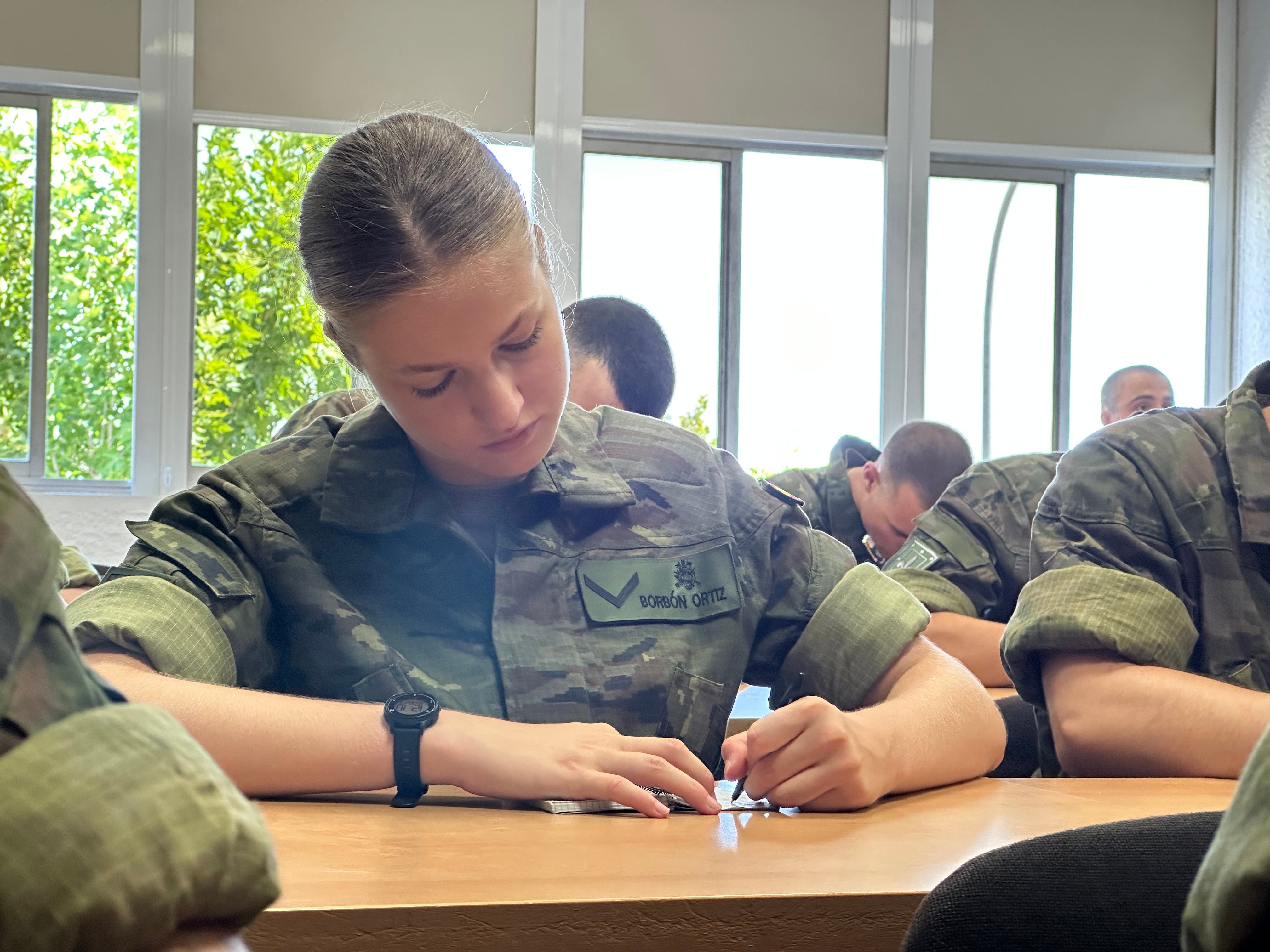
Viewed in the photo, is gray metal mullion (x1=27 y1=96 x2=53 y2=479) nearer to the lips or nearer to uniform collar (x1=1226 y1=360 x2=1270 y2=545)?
the lips

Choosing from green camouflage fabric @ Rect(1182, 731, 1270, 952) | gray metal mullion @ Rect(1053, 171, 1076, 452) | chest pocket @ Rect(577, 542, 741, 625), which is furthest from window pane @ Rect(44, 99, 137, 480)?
green camouflage fabric @ Rect(1182, 731, 1270, 952)

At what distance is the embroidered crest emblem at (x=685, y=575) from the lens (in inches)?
56.1

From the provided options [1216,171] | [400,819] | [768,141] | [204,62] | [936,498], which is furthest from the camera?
[1216,171]

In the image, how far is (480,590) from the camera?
54.7 inches

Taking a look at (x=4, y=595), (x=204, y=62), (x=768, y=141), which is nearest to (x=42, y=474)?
(x=204, y=62)

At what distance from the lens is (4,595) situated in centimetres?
41

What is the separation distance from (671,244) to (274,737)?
4.68m

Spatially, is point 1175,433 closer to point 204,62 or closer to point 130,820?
point 130,820

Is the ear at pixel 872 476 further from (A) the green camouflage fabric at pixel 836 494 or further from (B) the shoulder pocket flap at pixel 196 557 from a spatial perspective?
(B) the shoulder pocket flap at pixel 196 557

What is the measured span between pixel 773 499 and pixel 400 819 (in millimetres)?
644

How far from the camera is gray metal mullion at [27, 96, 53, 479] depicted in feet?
16.6

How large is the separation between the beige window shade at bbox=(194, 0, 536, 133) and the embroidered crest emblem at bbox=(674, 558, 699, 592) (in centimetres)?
400

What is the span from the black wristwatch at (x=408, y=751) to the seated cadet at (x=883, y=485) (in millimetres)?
2196

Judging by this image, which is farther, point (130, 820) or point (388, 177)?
point (388, 177)
